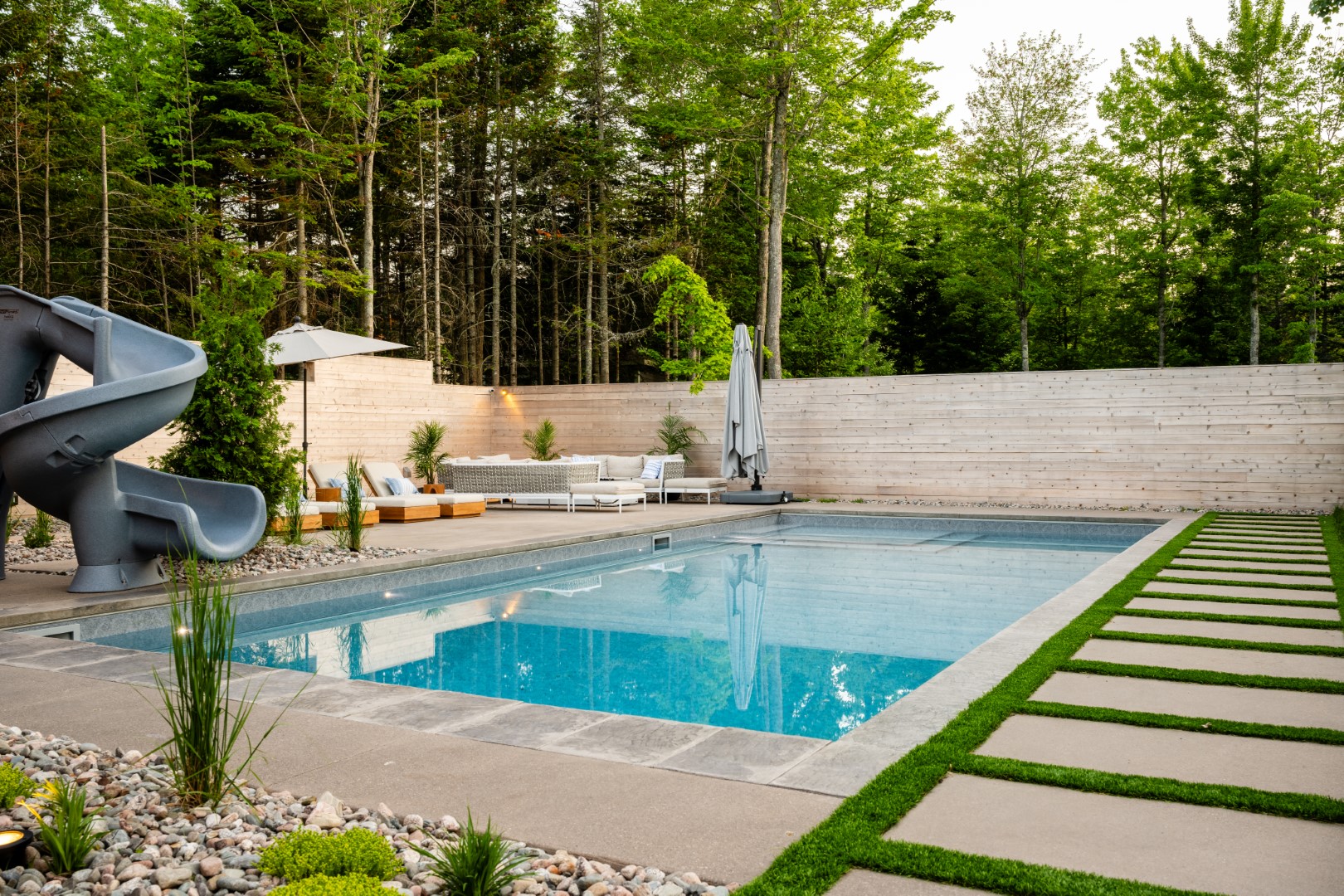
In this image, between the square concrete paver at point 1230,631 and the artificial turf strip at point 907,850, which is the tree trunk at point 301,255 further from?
the artificial turf strip at point 907,850

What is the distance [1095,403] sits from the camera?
12023 millimetres

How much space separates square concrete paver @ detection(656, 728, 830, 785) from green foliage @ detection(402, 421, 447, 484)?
1146 cm

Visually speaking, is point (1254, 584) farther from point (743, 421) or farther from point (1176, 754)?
point (743, 421)

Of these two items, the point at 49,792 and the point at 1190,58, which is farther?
the point at 1190,58

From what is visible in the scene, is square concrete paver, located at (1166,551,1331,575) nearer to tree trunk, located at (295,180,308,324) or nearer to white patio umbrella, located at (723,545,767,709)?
white patio umbrella, located at (723,545,767,709)

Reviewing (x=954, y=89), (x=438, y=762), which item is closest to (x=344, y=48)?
(x=954, y=89)

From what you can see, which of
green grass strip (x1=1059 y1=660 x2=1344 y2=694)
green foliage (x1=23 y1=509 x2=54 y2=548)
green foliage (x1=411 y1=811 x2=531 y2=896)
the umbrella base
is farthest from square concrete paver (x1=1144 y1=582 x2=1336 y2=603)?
green foliage (x1=23 y1=509 x2=54 y2=548)

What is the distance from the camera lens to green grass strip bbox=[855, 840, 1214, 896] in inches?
75.0

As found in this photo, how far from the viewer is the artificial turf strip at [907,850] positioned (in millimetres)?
1933

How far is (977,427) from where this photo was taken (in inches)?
500

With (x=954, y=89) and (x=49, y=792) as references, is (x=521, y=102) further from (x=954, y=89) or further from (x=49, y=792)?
(x=49, y=792)

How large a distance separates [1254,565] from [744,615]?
12.7 feet

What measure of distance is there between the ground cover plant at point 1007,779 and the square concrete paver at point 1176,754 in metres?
0.06

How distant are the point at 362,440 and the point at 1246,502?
11846 mm
